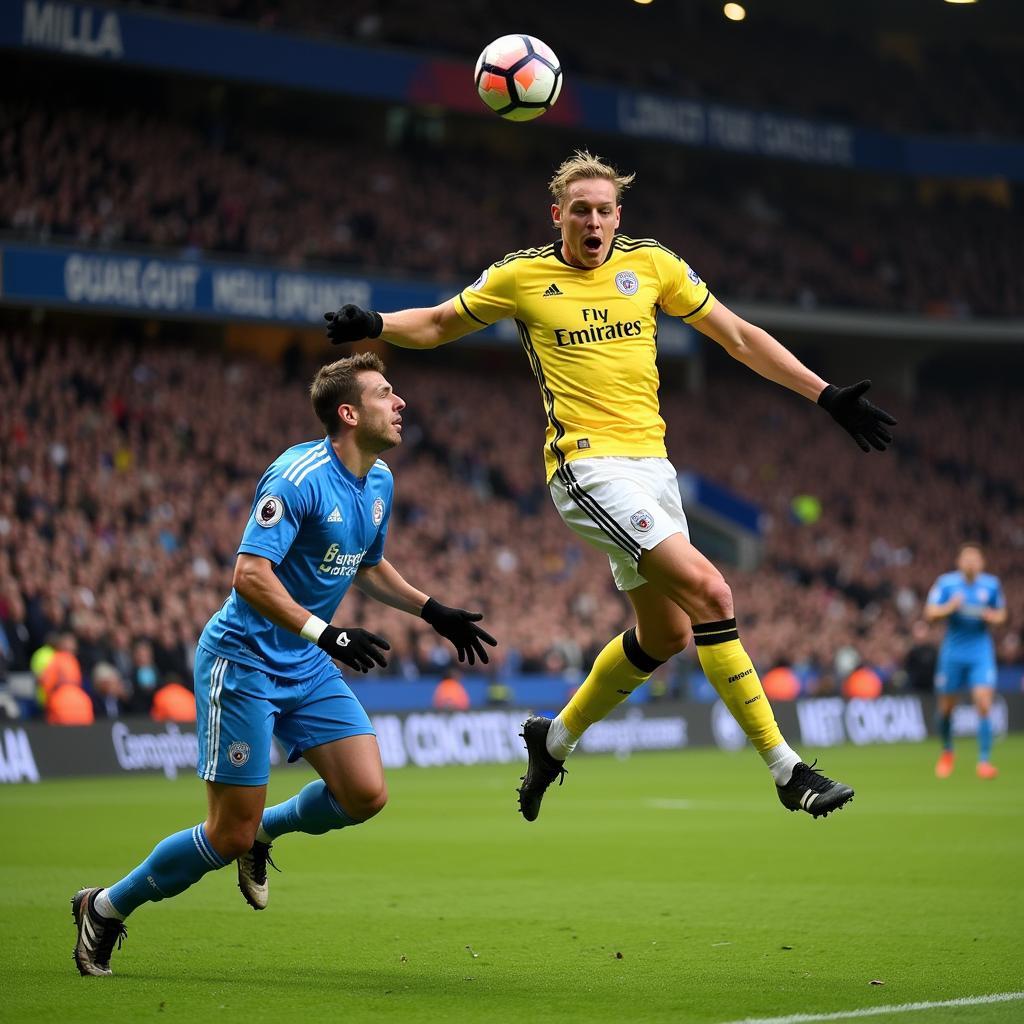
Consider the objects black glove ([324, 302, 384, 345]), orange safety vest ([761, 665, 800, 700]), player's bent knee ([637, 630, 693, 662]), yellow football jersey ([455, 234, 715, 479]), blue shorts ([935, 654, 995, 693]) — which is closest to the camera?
black glove ([324, 302, 384, 345])

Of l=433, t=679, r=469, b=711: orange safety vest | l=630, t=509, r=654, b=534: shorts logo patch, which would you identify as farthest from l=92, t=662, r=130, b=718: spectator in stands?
l=630, t=509, r=654, b=534: shorts logo patch

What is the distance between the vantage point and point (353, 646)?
22.3 ft

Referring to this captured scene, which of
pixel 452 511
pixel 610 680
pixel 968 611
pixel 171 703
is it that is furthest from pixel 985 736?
pixel 452 511

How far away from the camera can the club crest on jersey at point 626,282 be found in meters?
8.01

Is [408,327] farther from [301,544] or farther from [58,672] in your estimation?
[58,672]

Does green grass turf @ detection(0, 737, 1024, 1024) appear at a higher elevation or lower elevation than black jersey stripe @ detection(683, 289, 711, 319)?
lower

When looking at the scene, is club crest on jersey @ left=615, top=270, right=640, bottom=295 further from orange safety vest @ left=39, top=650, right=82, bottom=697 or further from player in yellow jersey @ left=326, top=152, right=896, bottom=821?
orange safety vest @ left=39, top=650, right=82, bottom=697

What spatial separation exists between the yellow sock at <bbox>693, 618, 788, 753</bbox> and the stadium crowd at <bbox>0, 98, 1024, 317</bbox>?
2438 centimetres

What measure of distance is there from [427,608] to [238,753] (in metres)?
1.10

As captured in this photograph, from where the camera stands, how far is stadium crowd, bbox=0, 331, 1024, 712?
941 inches

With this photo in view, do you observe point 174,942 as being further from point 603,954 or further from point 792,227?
point 792,227

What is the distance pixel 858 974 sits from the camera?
23.5 ft

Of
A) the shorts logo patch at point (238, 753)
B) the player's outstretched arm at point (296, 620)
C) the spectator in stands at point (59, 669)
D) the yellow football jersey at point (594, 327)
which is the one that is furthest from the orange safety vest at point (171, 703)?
the player's outstretched arm at point (296, 620)

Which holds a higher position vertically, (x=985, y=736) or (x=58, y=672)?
(x=58, y=672)
